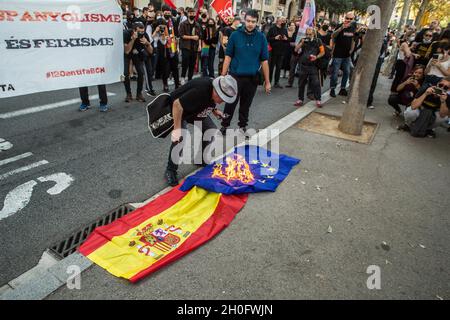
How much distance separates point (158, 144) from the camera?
17.0 ft

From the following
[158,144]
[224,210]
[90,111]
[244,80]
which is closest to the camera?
[224,210]

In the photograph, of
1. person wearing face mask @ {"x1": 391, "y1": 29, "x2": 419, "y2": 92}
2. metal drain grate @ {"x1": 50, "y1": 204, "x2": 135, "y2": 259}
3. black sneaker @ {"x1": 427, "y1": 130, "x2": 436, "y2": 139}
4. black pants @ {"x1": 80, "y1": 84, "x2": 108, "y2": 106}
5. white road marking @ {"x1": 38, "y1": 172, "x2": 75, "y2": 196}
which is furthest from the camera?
person wearing face mask @ {"x1": 391, "y1": 29, "x2": 419, "y2": 92}

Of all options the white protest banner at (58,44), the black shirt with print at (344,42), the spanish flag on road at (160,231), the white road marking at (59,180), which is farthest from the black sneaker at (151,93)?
the black shirt with print at (344,42)

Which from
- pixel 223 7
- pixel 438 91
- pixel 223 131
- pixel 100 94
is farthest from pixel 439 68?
pixel 100 94

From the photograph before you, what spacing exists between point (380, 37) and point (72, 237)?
5.79 meters

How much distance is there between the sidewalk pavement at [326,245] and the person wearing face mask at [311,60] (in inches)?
132

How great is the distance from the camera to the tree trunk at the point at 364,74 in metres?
5.46

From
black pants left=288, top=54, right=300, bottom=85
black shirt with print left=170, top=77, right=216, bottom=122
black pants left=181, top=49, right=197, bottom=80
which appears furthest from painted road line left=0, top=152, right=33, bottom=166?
black pants left=288, top=54, right=300, bottom=85

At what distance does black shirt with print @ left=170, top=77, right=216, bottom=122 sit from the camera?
3529 millimetres

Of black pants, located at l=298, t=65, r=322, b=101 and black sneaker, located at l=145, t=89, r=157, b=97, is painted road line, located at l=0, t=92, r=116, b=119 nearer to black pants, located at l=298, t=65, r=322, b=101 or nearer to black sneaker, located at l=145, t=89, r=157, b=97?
black sneaker, located at l=145, t=89, r=157, b=97

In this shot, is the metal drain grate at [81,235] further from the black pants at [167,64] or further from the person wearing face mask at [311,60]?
the person wearing face mask at [311,60]

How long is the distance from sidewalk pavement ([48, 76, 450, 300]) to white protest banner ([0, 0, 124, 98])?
3.82 m
